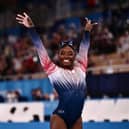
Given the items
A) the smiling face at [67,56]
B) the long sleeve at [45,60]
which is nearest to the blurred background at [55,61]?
the smiling face at [67,56]

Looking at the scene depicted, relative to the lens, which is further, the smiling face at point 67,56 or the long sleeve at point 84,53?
the long sleeve at point 84,53

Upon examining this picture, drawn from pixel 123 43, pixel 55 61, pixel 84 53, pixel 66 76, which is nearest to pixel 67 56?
pixel 66 76

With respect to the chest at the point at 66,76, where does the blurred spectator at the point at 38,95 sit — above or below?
below

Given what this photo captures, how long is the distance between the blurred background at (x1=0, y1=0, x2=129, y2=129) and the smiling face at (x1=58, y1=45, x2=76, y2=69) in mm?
2181

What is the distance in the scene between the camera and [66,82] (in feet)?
21.3

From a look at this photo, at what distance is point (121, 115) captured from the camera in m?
10.5

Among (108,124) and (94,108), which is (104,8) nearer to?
(94,108)

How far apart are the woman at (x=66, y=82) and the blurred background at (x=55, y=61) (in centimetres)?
207

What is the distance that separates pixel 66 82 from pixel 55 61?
6969mm

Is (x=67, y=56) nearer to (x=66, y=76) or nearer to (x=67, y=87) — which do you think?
(x=66, y=76)

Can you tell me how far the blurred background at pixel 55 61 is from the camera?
35.8 ft

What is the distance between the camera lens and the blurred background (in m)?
10.9

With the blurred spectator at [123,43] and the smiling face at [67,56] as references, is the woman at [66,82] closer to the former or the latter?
the smiling face at [67,56]

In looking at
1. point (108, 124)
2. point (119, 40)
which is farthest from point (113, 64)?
point (108, 124)
